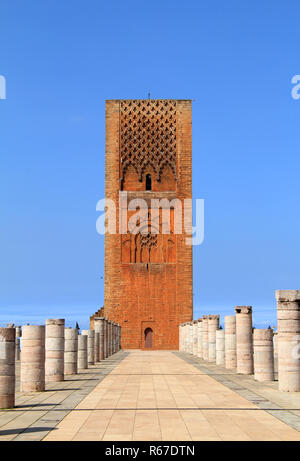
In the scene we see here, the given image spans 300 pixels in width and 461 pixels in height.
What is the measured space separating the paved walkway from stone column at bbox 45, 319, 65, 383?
1530 millimetres

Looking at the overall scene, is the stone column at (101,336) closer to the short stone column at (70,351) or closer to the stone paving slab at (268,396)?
the short stone column at (70,351)

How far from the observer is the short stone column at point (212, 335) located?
887 inches

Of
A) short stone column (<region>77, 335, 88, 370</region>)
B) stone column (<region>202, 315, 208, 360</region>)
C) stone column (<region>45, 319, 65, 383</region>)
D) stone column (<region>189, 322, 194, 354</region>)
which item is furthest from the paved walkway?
stone column (<region>189, 322, 194, 354</region>)

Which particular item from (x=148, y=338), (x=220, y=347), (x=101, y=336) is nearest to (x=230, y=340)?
(x=220, y=347)

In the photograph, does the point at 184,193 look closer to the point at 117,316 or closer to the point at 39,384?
→ the point at 117,316

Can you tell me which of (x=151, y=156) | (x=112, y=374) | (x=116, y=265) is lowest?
(x=112, y=374)

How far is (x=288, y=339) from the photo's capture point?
39.7 ft

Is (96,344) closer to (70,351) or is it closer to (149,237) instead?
(70,351)

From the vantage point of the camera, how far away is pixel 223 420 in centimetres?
793

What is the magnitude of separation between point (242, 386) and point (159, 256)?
31962 mm

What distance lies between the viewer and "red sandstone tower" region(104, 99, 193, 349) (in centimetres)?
4362

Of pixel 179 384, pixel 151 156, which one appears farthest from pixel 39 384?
pixel 151 156

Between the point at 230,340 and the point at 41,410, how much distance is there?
1013cm

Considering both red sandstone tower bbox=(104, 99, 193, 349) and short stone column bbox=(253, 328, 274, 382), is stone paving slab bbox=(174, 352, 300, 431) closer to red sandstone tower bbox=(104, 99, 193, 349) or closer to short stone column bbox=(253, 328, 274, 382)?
short stone column bbox=(253, 328, 274, 382)
